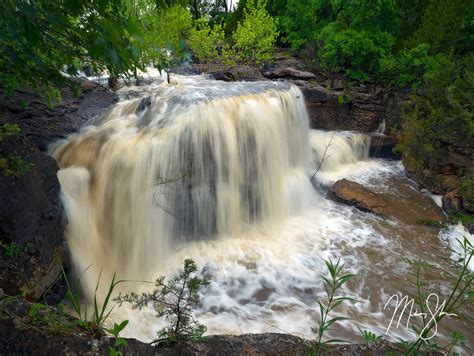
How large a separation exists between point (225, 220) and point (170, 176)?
1.54 m

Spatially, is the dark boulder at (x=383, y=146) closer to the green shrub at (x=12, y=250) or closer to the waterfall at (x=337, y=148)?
the waterfall at (x=337, y=148)

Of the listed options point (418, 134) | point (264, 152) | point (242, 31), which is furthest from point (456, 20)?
point (264, 152)

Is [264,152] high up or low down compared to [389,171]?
up

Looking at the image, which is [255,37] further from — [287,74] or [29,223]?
[29,223]

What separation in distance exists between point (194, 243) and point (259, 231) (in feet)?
4.80

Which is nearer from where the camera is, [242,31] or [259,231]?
[259,231]

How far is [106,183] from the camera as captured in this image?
5879mm

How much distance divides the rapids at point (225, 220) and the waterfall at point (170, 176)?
0.08 ft

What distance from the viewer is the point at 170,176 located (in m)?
6.17

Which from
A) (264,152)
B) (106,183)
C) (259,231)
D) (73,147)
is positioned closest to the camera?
(106,183)

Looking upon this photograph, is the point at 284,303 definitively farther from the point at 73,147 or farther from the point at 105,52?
the point at 73,147

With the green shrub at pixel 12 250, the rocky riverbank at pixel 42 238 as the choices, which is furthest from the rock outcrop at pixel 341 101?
the green shrub at pixel 12 250

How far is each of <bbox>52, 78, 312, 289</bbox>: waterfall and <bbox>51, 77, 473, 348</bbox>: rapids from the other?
23 millimetres

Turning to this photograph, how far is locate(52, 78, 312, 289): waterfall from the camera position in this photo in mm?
5664
